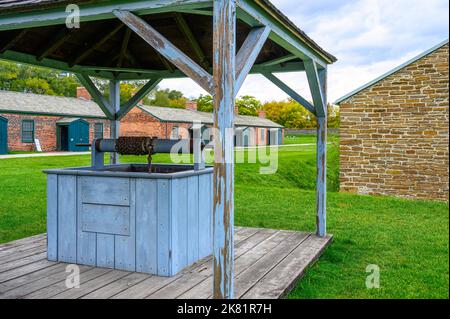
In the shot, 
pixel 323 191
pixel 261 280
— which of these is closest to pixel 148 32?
pixel 261 280

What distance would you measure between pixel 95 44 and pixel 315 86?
121 inches

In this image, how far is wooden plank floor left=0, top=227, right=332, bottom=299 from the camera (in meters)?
3.73

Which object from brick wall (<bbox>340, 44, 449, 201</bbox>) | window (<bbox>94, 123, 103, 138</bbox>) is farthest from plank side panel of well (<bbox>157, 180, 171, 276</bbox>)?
window (<bbox>94, 123, 103, 138</bbox>)

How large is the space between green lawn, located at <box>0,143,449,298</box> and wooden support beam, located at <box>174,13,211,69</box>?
3.05m

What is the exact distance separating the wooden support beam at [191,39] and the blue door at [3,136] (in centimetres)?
2187

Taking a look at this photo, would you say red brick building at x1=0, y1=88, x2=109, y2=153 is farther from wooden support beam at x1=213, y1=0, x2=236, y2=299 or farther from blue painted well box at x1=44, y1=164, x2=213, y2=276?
wooden support beam at x1=213, y1=0, x2=236, y2=299

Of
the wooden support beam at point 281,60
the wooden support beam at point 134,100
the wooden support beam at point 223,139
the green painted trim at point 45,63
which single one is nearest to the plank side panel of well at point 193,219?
the wooden support beam at point 223,139

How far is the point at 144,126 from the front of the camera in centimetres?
3038

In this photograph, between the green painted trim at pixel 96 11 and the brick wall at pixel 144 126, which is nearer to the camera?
the green painted trim at pixel 96 11

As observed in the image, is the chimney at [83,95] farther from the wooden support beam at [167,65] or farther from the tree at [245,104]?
the wooden support beam at [167,65]

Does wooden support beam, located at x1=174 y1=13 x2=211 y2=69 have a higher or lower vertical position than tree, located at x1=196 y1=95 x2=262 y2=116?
lower

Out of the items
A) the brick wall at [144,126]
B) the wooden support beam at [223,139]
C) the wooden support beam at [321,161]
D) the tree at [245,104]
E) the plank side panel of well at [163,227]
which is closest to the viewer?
the wooden support beam at [223,139]

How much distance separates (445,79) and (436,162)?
212 cm

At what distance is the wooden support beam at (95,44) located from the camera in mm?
5686
